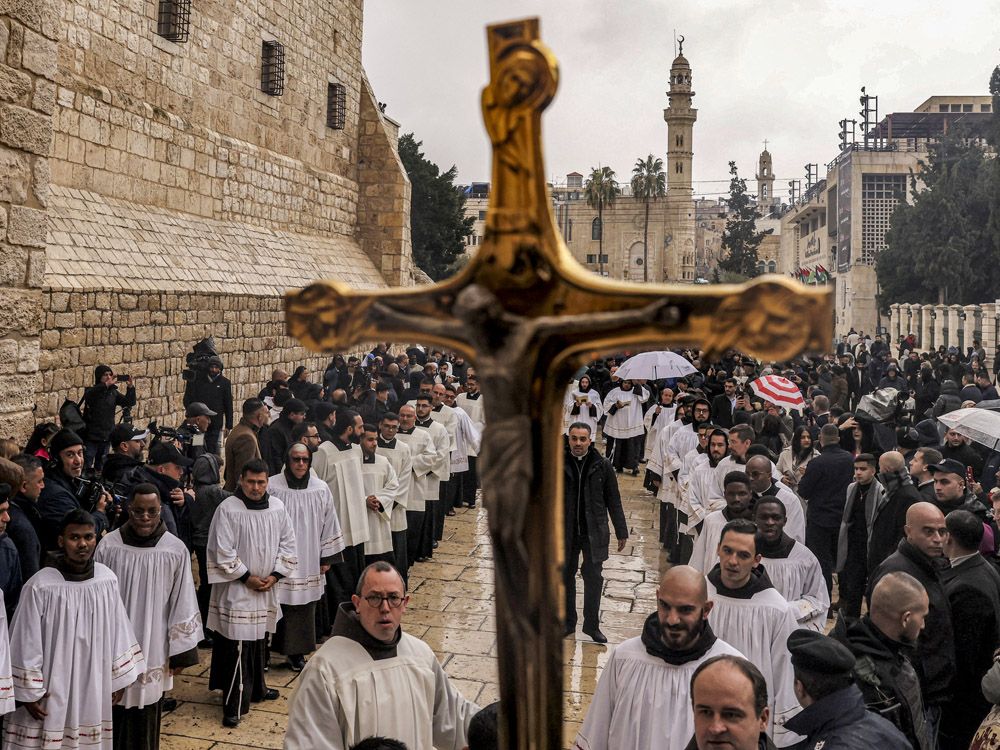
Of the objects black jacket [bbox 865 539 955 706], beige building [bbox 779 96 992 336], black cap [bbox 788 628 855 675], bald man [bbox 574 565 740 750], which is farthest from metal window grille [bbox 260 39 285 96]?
beige building [bbox 779 96 992 336]

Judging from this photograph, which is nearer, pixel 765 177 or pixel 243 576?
pixel 243 576

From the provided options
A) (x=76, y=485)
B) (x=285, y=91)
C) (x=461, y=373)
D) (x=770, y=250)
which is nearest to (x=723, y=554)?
(x=76, y=485)

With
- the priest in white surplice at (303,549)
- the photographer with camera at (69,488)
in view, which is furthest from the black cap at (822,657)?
the priest in white surplice at (303,549)

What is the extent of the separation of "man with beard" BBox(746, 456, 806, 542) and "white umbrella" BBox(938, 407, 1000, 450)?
5.63ft

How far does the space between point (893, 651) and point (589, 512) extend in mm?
3980

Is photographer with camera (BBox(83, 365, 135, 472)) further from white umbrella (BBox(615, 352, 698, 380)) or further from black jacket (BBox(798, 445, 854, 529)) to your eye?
black jacket (BBox(798, 445, 854, 529))

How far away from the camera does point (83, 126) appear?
1300 cm

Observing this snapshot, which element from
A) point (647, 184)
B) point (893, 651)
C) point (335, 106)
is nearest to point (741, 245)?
point (647, 184)

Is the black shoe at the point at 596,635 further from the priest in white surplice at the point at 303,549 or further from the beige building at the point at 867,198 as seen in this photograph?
the beige building at the point at 867,198

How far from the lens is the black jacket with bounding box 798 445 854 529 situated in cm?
775

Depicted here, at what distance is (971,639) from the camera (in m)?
4.54

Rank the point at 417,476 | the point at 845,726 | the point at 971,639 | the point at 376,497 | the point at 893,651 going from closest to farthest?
the point at 845,726 → the point at 893,651 → the point at 971,639 → the point at 376,497 → the point at 417,476

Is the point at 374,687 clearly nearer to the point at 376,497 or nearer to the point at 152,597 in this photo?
the point at 152,597

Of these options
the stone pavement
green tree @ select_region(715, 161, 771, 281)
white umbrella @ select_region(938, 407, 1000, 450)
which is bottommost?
the stone pavement
